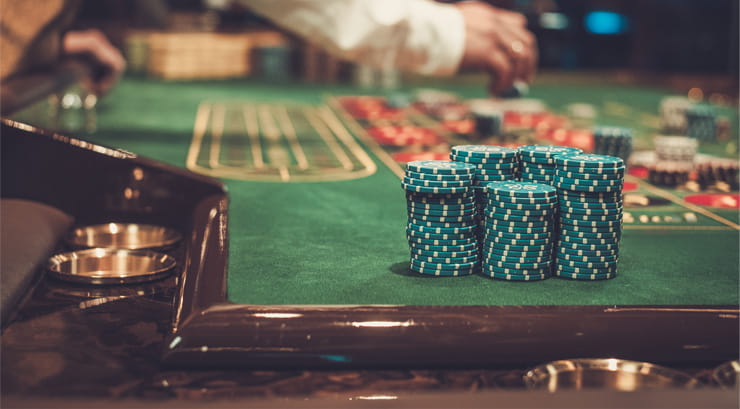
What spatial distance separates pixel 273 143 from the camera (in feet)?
14.4

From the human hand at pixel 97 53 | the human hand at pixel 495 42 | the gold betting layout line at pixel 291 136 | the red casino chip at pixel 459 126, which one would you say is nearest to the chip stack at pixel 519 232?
the human hand at pixel 495 42

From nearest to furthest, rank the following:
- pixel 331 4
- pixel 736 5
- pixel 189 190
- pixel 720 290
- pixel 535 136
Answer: pixel 720 290, pixel 189 190, pixel 331 4, pixel 535 136, pixel 736 5

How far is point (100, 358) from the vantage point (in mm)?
1582

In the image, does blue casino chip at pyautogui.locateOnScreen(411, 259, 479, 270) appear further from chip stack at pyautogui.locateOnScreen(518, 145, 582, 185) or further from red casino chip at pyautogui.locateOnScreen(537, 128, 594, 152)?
red casino chip at pyautogui.locateOnScreen(537, 128, 594, 152)

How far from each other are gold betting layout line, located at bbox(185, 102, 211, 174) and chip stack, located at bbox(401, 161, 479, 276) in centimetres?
170

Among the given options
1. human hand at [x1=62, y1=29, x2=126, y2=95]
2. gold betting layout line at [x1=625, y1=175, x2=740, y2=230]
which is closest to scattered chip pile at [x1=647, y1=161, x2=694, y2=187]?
gold betting layout line at [x1=625, y1=175, x2=740, y2=230]

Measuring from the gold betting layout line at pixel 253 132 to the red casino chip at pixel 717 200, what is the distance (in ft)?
5.39

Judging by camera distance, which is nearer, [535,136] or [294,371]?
[294,371]

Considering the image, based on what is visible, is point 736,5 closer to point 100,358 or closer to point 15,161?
point 15,161

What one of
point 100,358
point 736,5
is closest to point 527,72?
point 100,358

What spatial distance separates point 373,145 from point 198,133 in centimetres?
94

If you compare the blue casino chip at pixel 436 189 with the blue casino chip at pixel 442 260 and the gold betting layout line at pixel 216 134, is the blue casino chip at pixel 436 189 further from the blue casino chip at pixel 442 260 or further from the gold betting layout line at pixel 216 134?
the gold betting layout line at pixel 216 134

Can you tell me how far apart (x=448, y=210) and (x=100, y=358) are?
2.78 ft

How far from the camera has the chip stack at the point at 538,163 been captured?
2.23 m
